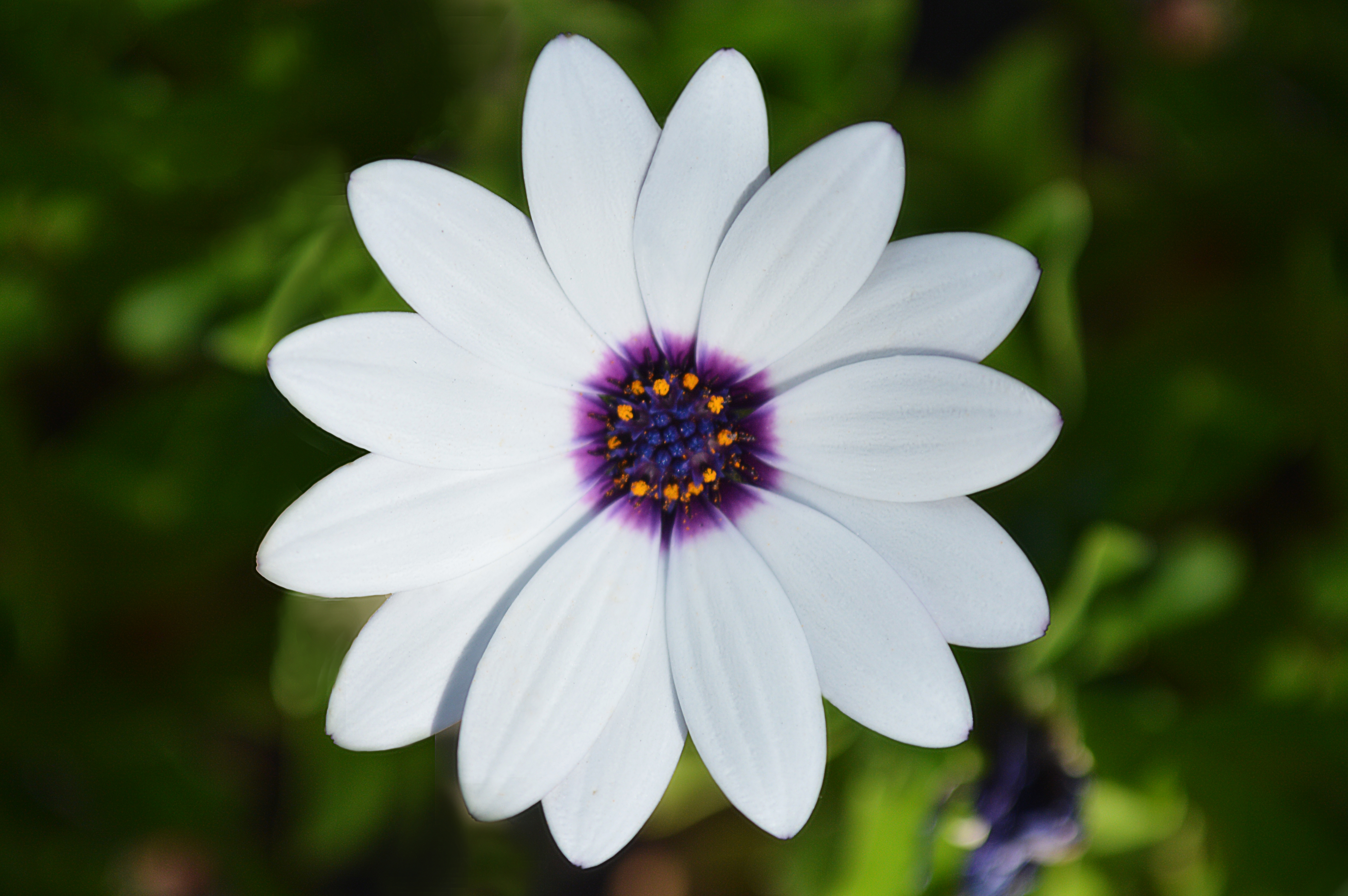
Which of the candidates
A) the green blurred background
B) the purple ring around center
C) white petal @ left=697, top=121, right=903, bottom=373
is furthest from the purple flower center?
the green blurred background

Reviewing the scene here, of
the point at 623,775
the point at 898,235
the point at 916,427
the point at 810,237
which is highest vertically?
the point at 898,235

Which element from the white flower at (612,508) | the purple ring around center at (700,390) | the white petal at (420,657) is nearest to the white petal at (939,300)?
the white flower at (612,508)

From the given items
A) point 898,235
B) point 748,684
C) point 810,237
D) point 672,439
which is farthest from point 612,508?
point 898,235

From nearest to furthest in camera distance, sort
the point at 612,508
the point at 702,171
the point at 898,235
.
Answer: the point at 702,171, the point at 612,508, the point at 898,235

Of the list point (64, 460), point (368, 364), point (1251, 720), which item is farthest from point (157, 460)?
point (1251, 720)

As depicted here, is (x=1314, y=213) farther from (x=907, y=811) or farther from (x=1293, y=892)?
(x=907, y=811)

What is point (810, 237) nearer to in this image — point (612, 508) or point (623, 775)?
point (612, 508)

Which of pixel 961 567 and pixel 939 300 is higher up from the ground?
pixel 939 300

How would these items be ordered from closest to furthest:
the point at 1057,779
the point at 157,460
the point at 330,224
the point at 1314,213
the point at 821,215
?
the point at 821,215
the point at 1057,779
the point at 330,224
the point at 157,460
the point at 1314,213
